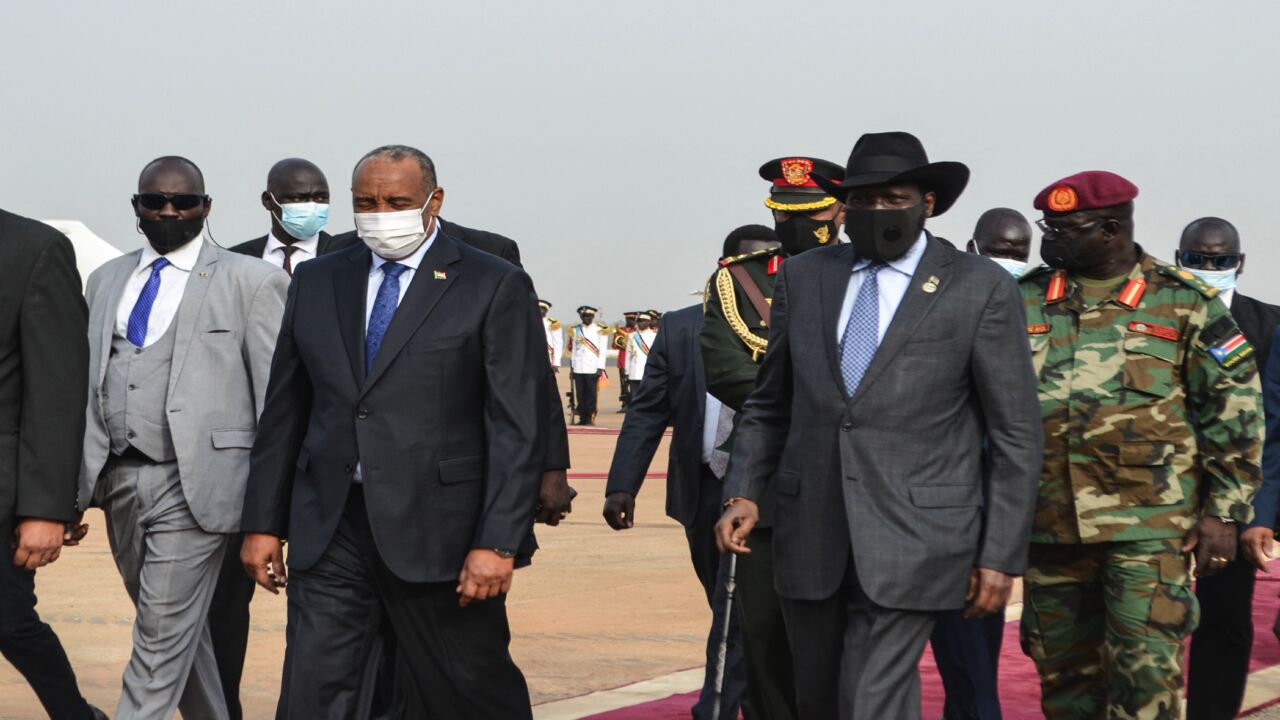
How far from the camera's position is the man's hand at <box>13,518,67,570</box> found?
497 cm

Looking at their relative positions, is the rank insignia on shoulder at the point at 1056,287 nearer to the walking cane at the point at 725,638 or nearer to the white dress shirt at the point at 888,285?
the white dress shirt at the point at 888,285

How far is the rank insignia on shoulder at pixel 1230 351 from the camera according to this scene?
5.77 m

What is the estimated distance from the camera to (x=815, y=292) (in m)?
5.14

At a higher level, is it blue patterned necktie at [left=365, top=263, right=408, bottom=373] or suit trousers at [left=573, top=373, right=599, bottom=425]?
blue patterned necktie at [left=365, top=263, right=408, bottom=373]

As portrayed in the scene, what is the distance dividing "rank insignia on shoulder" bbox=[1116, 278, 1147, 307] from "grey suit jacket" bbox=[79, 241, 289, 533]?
9.52 feet

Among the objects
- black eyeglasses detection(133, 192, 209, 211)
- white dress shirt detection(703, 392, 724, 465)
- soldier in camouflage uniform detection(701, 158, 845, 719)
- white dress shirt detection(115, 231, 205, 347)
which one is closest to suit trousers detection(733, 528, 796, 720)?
soldier in camouflage uniform detection(701, 158, 845, 719)

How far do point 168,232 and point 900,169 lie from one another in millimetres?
2687

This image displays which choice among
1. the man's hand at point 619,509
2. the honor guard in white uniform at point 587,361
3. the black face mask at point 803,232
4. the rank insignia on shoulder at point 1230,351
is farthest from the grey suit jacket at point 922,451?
the honor guard in white uniform at point 587,361

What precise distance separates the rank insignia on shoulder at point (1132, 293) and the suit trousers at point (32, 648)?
375cm

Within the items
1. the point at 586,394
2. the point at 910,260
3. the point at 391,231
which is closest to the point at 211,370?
the point at 391,231

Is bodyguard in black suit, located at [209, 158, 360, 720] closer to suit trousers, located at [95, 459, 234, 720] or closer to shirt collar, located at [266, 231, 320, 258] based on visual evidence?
shirt collar, located at [266, 231, 320, 258]

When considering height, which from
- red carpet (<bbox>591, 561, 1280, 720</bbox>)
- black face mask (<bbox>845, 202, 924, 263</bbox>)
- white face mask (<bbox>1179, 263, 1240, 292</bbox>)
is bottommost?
red carpet (<bbox>591, 561, 1280, 720</bbox>)

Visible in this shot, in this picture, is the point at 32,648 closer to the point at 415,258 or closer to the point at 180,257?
the point at 180,257

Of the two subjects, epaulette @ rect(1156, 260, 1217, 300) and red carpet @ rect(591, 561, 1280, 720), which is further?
red carpet @ rect(591, 561, 1280, 720)
